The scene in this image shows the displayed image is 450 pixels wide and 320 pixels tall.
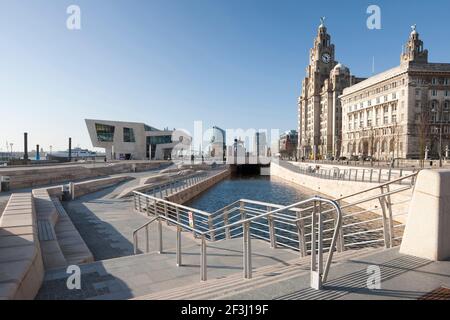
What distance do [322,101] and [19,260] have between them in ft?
379

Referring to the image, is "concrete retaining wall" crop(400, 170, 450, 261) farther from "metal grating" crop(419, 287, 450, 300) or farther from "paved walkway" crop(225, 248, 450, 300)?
"metal grating" crop(419, 287, 450, 300)

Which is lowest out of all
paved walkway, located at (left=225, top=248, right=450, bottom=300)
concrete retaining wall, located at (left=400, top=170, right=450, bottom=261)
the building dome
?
paved walkway, located at (left=225, top=248, right=450, bottom=300)

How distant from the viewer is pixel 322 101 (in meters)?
111

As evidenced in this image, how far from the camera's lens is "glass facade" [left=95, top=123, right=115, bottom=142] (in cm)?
6956

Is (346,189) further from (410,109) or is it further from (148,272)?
(410,109)

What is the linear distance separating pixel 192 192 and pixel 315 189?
14786 millimetres

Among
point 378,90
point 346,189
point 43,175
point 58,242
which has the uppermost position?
point 378,90

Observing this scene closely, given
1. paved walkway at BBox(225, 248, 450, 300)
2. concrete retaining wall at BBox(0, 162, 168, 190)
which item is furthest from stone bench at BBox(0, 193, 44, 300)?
concrete retaining wall at BBox(0, 162, 168, 190)

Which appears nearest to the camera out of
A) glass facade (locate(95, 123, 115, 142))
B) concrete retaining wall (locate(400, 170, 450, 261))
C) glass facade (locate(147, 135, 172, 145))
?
concrete retaining wall (locate(400, 170, 450, 261))

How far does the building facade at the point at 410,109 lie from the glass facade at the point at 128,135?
5603cm

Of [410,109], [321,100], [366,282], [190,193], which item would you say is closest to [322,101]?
[321,100]

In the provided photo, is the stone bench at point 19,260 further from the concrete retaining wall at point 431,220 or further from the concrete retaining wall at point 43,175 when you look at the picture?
the concrete retaining wall at point 43,175

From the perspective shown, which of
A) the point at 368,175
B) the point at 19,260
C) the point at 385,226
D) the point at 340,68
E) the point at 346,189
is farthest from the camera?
the point at 340,68
